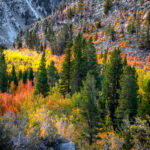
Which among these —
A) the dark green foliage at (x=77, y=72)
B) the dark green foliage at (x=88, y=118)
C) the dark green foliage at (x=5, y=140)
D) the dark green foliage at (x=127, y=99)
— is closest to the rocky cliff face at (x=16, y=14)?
the dark green foliage at (x=77, y=72)

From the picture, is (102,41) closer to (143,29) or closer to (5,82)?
(143,29)

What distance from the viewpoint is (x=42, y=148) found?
638 cm

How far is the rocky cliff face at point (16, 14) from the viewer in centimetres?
12620

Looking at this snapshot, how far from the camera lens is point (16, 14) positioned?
145625mm

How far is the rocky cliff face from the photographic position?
414ft

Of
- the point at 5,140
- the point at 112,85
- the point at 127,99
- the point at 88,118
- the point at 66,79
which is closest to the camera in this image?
the point at 5,140

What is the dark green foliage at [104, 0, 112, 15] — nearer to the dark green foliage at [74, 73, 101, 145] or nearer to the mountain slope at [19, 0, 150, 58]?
the mountain slope at [19, 0, 150, 58]

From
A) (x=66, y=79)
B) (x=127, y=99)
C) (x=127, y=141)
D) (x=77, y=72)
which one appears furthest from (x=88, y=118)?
(x=66, y=79)

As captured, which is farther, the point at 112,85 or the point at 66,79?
the point at 66,79

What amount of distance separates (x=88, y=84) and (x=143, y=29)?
5142cm

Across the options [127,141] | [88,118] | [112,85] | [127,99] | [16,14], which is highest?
[16,14]

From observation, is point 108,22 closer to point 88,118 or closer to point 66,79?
point 66,79

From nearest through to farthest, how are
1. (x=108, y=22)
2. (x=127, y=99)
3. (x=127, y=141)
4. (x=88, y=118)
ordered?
(x=127, y=141) → (x=88, y=118) → (x=127, y=99) → (x=108, y=22)

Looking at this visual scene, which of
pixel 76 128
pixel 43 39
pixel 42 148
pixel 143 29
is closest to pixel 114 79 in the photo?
pixel 76 128
